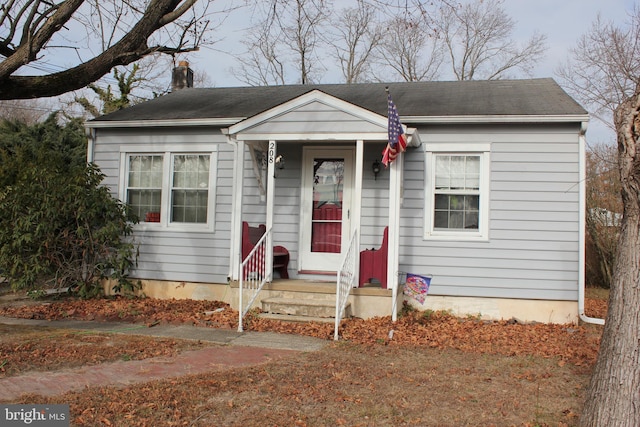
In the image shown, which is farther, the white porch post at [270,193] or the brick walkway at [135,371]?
the white porch post at [270,193]

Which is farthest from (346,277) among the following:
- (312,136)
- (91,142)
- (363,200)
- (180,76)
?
(180,76)

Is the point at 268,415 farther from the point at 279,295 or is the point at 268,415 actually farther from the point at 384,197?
the point at 384,197

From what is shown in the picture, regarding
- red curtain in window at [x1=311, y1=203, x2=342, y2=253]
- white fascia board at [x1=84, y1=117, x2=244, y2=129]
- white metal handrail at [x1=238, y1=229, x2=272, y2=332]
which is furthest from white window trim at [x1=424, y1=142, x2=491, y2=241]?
white fascia board at [x1=84, y1=117, x2=244, y2=129]

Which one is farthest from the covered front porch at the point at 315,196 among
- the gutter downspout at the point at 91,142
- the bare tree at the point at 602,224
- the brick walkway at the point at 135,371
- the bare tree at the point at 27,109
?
the bare tree at the point at 27,109

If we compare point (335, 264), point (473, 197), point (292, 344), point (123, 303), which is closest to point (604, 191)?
point (473, 197)

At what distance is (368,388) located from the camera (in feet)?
15.4

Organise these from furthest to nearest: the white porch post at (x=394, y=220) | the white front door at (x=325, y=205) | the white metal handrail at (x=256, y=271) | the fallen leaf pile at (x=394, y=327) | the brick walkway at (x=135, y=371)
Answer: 1. the white front door at (x=325, y=205)
2. the white metal handrail at (x=256, y=271)
3. the white porch post at (x=394, y=220)
4. the fallen leaf pile at (x=394, y=327)
5. the brick walkway at (x=135, y=371)

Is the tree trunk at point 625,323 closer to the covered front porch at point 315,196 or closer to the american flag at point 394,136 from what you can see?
the american flag at point 394,136

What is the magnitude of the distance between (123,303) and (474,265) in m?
5.80

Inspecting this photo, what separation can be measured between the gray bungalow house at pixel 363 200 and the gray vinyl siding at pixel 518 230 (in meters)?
0.02

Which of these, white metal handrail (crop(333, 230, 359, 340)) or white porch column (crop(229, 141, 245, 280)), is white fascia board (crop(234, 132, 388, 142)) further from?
white metal handrail (crop(333, 230, 359, 340))

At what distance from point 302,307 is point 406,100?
4.31 m

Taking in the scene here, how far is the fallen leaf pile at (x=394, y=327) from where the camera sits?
6402 mm

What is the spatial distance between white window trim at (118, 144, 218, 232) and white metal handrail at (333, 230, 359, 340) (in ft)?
9.35
